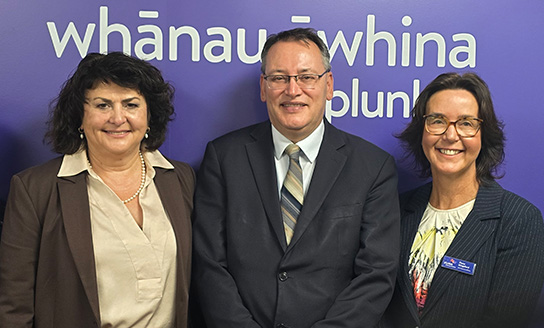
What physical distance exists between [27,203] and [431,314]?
5.96 ft

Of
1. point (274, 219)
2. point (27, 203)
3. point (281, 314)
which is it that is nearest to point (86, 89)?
point (27, 203)

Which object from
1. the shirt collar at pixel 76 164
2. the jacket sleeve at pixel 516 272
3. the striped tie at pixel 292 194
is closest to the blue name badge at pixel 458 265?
the jacket sleeve at pixel 516 272

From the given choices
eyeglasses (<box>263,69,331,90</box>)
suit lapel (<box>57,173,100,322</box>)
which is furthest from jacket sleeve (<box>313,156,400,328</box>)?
suit lapel (<box>57,173,100,322</box>)

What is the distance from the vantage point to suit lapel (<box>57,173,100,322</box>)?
2.42m

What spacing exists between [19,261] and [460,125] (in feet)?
6.61

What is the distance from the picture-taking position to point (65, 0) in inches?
121

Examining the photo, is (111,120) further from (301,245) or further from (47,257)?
(301,245)

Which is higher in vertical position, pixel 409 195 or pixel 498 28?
pixel 498 28

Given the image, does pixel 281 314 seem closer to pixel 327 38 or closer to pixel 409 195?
pixel 409 195

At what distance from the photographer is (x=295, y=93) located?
2611 mm

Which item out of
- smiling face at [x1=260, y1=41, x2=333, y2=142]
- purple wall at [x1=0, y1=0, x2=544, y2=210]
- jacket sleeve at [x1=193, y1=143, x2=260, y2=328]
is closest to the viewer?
jacket sleeve at [x1=193, y1=143, x2=260, y2=328]

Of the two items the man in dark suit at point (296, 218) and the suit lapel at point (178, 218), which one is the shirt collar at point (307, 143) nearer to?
the man in dark suit at point (296, 218)

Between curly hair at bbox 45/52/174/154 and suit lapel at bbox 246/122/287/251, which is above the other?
curly hair at bbox 45/52/174/154

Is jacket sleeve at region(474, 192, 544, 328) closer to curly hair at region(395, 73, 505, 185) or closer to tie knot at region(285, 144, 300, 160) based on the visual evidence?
curly hair at region(395, 73, 505, 185)
